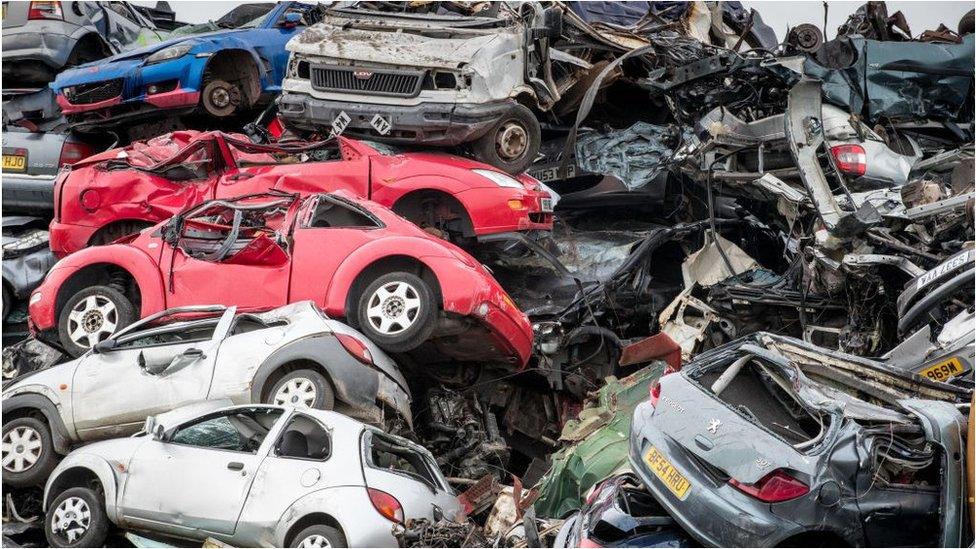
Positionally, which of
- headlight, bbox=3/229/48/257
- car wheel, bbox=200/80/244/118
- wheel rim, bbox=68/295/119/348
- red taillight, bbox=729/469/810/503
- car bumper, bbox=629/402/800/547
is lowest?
headlight, bbox=3/229/48/257

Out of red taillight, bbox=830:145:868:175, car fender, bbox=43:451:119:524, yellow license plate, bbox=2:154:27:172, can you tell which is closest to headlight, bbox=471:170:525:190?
red taillight, bbox=830:145:868:175

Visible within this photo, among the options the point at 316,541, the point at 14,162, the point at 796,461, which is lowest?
the point at 316,541

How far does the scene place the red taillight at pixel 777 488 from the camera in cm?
672

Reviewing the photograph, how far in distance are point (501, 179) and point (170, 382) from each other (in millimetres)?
5573

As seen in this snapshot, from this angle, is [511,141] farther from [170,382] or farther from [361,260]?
[170,382]

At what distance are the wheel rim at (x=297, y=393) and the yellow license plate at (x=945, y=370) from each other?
4.84 meters

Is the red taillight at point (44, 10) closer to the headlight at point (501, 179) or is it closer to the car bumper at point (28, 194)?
the car bumper at point (28, 194)

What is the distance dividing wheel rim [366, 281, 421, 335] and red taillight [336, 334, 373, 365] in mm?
863

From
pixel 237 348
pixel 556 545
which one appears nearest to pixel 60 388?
pixel 237 348

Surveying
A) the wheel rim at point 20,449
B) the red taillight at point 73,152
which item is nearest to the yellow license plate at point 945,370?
the wheel rim at point 20,449

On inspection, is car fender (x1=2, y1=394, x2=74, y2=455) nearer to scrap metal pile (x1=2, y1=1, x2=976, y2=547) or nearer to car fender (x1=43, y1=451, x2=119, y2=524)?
scrap metal pile (x1=2, y1=1, x2=976, y2=547)

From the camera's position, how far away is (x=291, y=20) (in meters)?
17.9

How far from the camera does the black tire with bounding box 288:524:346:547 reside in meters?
8.27

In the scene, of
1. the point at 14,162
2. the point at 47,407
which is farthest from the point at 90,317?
the point at 14,162
